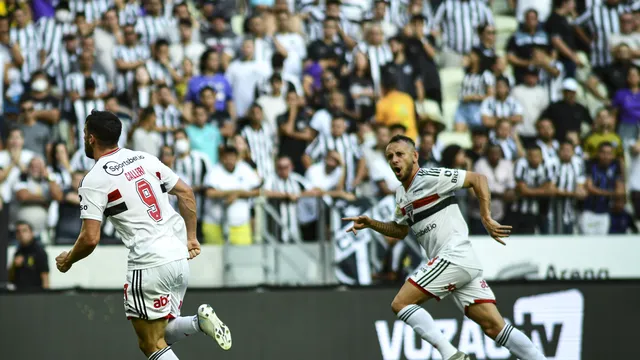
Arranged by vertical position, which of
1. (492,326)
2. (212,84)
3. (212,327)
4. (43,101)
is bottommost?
(492,326)

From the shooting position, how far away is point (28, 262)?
38.5 feet

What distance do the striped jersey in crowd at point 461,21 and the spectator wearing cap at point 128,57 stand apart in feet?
16.2

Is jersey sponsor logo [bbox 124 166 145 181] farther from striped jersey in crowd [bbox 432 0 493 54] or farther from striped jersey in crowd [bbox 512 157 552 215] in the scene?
striped jersey in crowd [bbox 432 0 493 54]

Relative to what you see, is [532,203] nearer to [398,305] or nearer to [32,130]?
[398,305]

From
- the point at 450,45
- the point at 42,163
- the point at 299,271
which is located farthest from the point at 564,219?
the point at 42,163

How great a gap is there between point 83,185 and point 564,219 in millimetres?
6524

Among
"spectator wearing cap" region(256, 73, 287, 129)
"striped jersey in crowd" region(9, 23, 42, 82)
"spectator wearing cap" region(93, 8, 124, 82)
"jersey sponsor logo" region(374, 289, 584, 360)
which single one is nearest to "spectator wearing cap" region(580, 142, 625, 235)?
"jersey sponsor logo" region(374, 289, 584, 360)

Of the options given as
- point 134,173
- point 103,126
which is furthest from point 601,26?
point 103,126

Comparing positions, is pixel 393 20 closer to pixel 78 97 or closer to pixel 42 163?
pixel 78 97

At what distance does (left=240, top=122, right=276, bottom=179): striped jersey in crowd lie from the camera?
13.9m

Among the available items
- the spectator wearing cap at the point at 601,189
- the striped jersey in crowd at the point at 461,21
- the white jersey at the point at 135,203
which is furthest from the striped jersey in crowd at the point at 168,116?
the white jersey at the point at 135,203

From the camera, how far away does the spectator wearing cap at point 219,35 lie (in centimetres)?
1609

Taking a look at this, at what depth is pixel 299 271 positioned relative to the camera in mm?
12000

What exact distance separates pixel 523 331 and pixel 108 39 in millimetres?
7642
